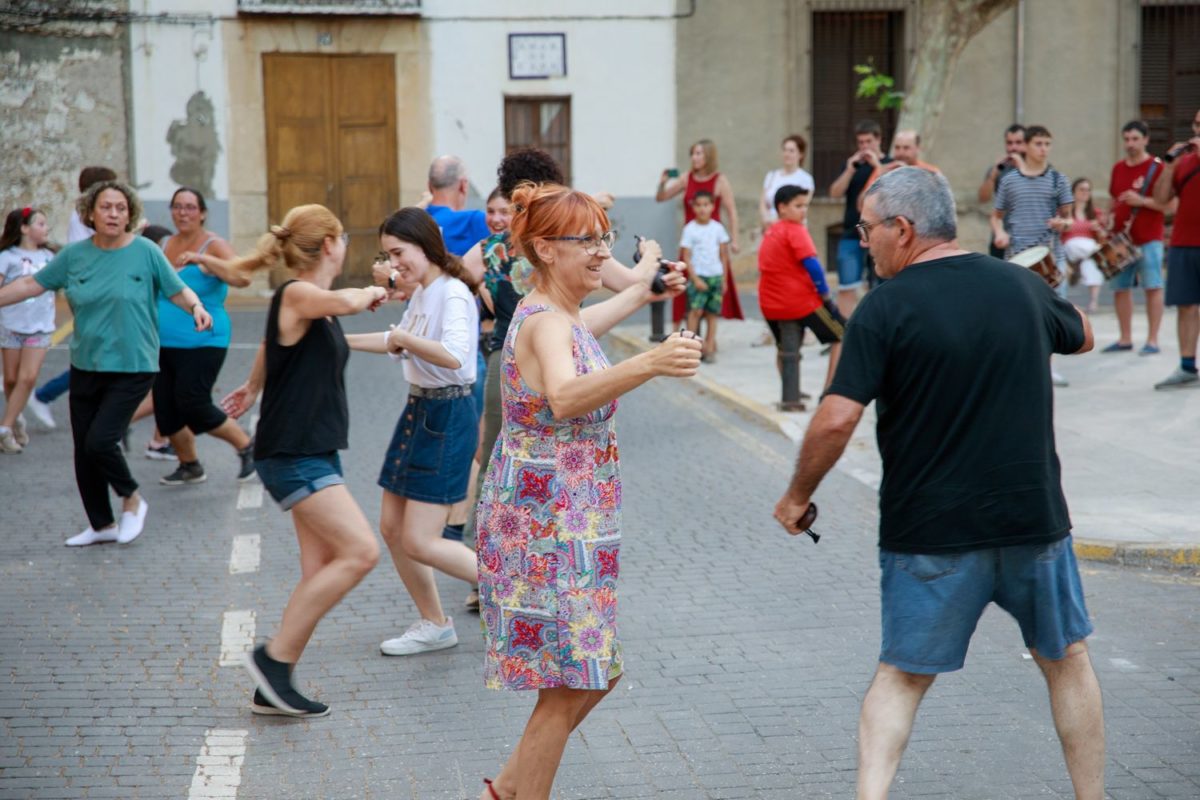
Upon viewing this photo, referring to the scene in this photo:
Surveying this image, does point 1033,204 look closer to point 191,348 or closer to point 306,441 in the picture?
point 191,348

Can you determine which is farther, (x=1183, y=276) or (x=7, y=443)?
(x=1183, y=276)

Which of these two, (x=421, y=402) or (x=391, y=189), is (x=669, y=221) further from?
(x=421, y=402)

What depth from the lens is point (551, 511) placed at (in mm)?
3914

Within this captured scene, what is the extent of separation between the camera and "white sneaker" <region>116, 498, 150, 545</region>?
26.1 feet

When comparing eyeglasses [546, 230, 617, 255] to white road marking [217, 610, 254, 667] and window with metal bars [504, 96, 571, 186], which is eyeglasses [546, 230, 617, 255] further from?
window with metal bars [504, 96, 571, 186]

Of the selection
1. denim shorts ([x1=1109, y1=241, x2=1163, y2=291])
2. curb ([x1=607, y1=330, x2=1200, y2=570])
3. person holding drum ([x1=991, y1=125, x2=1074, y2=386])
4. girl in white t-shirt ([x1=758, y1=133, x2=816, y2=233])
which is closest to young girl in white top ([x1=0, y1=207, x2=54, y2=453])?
girl in white t-shirt ([x1=758, y1=133, x2=816, y2=233])

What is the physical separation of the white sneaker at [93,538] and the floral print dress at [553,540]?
4.58 metres

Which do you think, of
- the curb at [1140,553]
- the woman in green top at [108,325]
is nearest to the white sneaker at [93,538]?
the woman in green top at [108,325]

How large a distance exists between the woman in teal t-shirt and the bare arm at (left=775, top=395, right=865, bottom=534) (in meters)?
5.62

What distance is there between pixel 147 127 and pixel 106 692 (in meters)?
17.3

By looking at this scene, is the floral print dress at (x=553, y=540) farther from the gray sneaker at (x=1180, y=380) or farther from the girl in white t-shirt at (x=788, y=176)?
the girl in white t-shirt at (x=788, y=176)

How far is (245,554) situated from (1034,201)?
7.08 m

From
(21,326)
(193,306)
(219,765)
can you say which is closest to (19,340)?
(21,326)

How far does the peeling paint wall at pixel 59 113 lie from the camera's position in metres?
21.0
